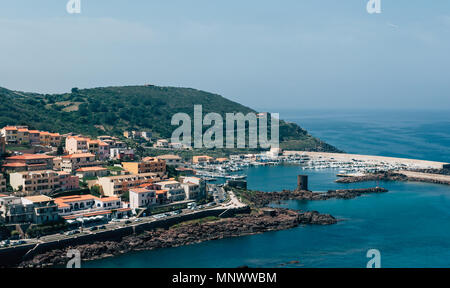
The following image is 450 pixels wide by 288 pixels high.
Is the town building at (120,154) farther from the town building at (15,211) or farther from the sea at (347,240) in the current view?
the town building at (15,211)

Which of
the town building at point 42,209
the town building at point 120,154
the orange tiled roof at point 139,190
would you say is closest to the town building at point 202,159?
the town building at point 120,154

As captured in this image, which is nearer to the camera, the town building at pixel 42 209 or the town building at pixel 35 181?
the town building at pixel 42 209

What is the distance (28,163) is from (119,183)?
6053 mm

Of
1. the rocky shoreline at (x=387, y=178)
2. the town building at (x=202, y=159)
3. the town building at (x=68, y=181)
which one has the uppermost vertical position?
the town building at (x=68, y=181)

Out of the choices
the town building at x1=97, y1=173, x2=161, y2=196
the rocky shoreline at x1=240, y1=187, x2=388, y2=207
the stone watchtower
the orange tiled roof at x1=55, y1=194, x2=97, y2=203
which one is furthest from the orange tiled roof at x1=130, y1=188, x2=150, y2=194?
the stone watchtower

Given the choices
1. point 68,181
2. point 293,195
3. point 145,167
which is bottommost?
point 293,195

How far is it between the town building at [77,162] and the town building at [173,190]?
5536mm

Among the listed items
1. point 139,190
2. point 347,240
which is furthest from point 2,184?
point 347,240

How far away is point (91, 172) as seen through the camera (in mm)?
33656

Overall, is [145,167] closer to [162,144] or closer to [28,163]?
[28,163]

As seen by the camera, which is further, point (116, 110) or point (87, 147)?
point (116, 110)

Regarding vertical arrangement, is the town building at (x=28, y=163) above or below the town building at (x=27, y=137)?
below

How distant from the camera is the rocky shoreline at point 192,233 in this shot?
2359cm

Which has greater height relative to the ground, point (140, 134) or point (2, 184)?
point (140, 134)
